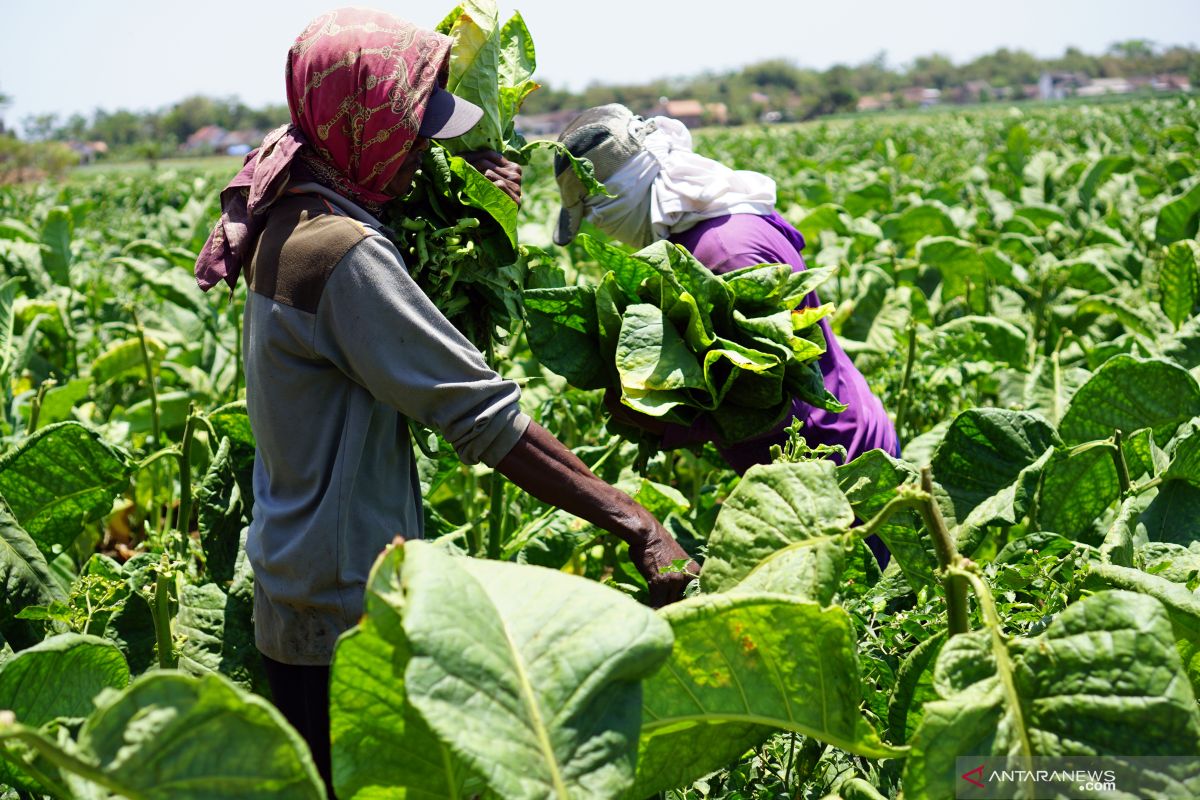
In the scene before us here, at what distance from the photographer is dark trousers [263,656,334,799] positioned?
1.99m

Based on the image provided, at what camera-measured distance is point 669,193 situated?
2.67 meters

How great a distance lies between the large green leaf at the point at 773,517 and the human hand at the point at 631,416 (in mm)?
756

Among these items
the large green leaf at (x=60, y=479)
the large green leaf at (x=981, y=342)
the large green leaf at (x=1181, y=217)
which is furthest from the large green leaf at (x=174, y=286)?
the large green leaf at (x=1181, y=217)

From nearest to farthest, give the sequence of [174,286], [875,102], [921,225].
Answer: [174,286]
[921,225]
[875,102]

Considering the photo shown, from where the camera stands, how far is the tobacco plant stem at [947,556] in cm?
128

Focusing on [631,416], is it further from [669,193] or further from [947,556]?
[947,556]

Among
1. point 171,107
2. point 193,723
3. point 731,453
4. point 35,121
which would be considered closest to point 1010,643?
point 193,723

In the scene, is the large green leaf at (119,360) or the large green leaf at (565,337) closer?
the large green leaf at (565,337)

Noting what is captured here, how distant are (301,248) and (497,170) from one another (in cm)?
48

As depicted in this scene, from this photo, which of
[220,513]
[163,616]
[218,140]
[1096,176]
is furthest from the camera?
[218,140]

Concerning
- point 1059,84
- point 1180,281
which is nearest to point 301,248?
point 1180,281

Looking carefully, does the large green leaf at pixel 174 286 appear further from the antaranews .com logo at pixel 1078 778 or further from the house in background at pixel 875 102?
the house in background at pixel 875 102

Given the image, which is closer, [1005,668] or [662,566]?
[1005,668]

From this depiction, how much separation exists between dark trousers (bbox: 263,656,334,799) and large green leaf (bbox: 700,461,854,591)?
2.76ft
